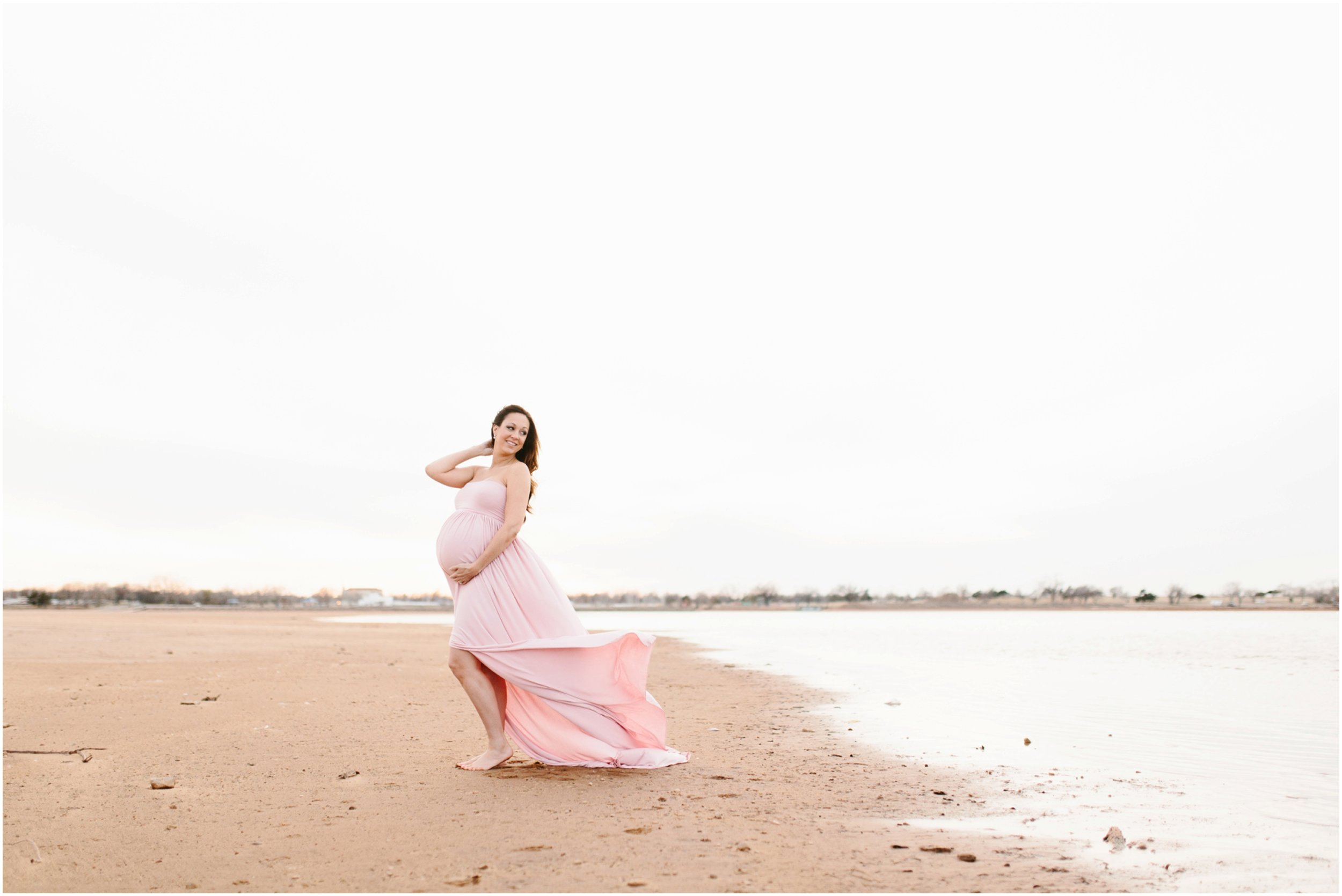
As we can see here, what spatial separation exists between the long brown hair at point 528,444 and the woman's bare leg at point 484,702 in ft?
3.30

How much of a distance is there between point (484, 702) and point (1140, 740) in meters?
5.20

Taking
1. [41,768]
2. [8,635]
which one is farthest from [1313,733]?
[8,635]

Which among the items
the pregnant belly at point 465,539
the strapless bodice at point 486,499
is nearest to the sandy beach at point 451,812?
the pregnant belly at point 465,539

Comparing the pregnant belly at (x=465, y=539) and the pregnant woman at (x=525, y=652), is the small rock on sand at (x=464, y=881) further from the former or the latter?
the pregnant belly at (x=465, y=539)

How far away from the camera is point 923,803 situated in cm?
487

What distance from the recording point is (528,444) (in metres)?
6.01

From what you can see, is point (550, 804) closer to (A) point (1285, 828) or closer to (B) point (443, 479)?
(B) point (443, 479)

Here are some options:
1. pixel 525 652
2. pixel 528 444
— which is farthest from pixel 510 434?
pixel 525 652

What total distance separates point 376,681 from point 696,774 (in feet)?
24.6

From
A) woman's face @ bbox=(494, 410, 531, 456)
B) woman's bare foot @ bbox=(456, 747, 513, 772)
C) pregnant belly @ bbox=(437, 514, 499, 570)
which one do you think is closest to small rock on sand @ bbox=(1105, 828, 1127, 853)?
woman's bare foot @ bbox=(456, 747, 513, 772)

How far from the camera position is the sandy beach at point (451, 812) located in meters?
3.58

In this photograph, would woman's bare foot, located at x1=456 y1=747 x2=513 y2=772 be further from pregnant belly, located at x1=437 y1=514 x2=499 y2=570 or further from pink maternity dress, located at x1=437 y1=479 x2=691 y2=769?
pregnant belly, located at x1=437 y1=514 x2=499 y2=570

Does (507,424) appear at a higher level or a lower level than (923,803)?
higher

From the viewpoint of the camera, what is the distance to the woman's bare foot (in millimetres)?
5590
